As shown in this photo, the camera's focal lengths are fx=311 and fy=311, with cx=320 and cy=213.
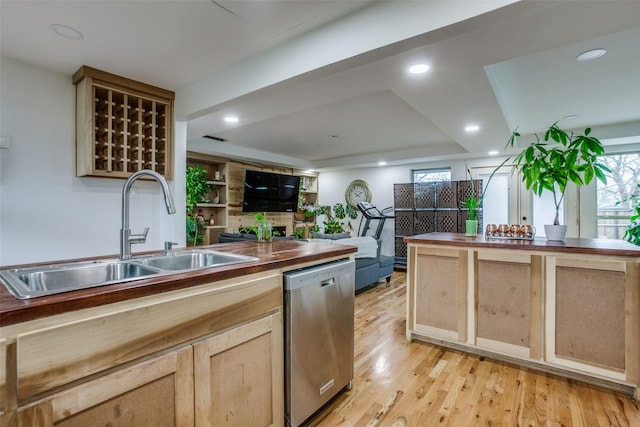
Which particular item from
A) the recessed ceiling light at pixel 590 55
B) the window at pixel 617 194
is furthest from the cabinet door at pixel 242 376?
the window at pixel 617 194

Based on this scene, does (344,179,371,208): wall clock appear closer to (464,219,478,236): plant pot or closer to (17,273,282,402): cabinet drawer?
(464,219,478,236): plant pot

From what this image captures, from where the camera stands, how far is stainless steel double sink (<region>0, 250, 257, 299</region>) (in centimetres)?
120

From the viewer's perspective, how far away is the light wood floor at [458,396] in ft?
5.70

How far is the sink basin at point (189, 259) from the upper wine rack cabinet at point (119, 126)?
50.5 inches

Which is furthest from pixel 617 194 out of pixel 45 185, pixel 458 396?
pixel 45 185

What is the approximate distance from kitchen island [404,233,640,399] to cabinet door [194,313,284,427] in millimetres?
1614

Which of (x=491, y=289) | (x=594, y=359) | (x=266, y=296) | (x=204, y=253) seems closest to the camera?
(x=266, y=296)

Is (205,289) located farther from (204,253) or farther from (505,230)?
(505,230)

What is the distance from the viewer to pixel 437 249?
2627mm

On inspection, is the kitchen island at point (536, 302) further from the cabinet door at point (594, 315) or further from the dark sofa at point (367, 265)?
the dark sofa at point (367, 265)

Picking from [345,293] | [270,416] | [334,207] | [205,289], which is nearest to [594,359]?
[345,293]

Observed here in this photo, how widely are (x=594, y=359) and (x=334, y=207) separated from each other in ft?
19.1

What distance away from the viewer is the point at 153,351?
1.08 meters

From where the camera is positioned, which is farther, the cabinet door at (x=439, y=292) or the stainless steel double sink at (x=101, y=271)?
the cabinet door at (x=439, y=292)
